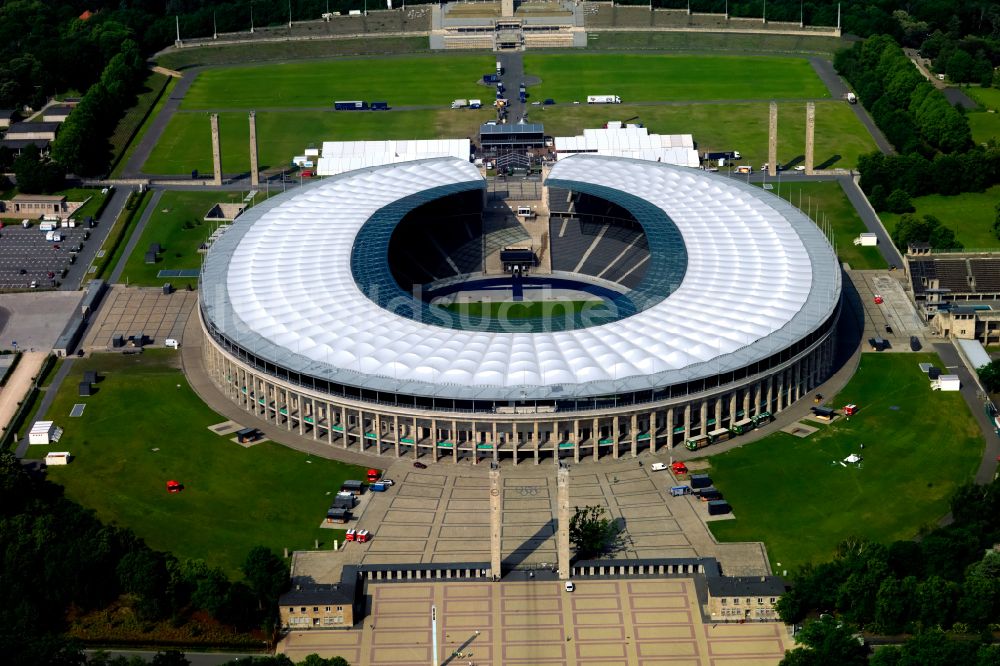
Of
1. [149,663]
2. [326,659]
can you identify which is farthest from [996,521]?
[149,663]

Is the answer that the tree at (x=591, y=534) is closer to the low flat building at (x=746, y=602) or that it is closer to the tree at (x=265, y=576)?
the low flat building at (x=746, y=602)

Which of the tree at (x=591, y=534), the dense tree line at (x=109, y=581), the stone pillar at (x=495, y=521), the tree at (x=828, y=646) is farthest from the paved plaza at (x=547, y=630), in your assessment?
the dense tree line at (x=109, y=581)

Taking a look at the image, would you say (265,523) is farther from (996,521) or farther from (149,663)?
(996,521)

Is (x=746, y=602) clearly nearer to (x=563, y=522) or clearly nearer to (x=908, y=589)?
(x=908, y=589)

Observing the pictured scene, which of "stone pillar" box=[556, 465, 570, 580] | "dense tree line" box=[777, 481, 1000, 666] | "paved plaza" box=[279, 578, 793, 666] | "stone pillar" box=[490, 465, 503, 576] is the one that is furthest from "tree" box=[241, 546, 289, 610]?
"dense tree line" box=[777, 481, 1000, 666]

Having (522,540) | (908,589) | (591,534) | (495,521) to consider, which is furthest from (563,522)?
(908,589)
